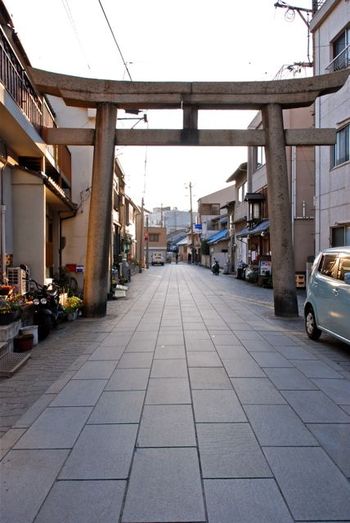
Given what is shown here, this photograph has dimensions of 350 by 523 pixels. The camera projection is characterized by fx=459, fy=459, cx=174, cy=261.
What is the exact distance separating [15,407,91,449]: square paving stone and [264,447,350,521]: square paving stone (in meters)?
1.84

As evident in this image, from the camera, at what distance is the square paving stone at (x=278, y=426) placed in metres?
4.20

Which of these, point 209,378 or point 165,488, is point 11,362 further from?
point 165,488

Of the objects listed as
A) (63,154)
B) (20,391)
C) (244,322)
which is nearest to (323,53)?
(63,154)

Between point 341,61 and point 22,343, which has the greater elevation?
point 341,61

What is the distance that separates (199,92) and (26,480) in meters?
10.4

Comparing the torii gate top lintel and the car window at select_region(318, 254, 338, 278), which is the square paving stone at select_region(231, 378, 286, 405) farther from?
the torii gate top lintel

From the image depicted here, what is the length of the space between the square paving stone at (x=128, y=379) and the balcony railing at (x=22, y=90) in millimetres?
5467

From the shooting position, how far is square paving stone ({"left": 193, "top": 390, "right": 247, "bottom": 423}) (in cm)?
477

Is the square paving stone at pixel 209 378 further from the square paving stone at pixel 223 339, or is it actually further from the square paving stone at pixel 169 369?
the square paving stone at pixel 223 339

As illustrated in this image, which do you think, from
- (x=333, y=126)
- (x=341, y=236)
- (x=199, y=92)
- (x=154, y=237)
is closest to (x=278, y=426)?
Result: (x=199, y=92)

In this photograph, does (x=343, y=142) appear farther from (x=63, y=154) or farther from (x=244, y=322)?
(x=63, y=154)

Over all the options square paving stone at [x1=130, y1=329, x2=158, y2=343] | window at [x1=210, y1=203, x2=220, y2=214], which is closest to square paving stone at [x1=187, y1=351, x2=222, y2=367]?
square paving stone at [x1=130, y1=329, x2=158, y2=343]

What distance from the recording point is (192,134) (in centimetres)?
1214

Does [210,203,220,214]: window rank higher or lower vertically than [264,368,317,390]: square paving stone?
higher
